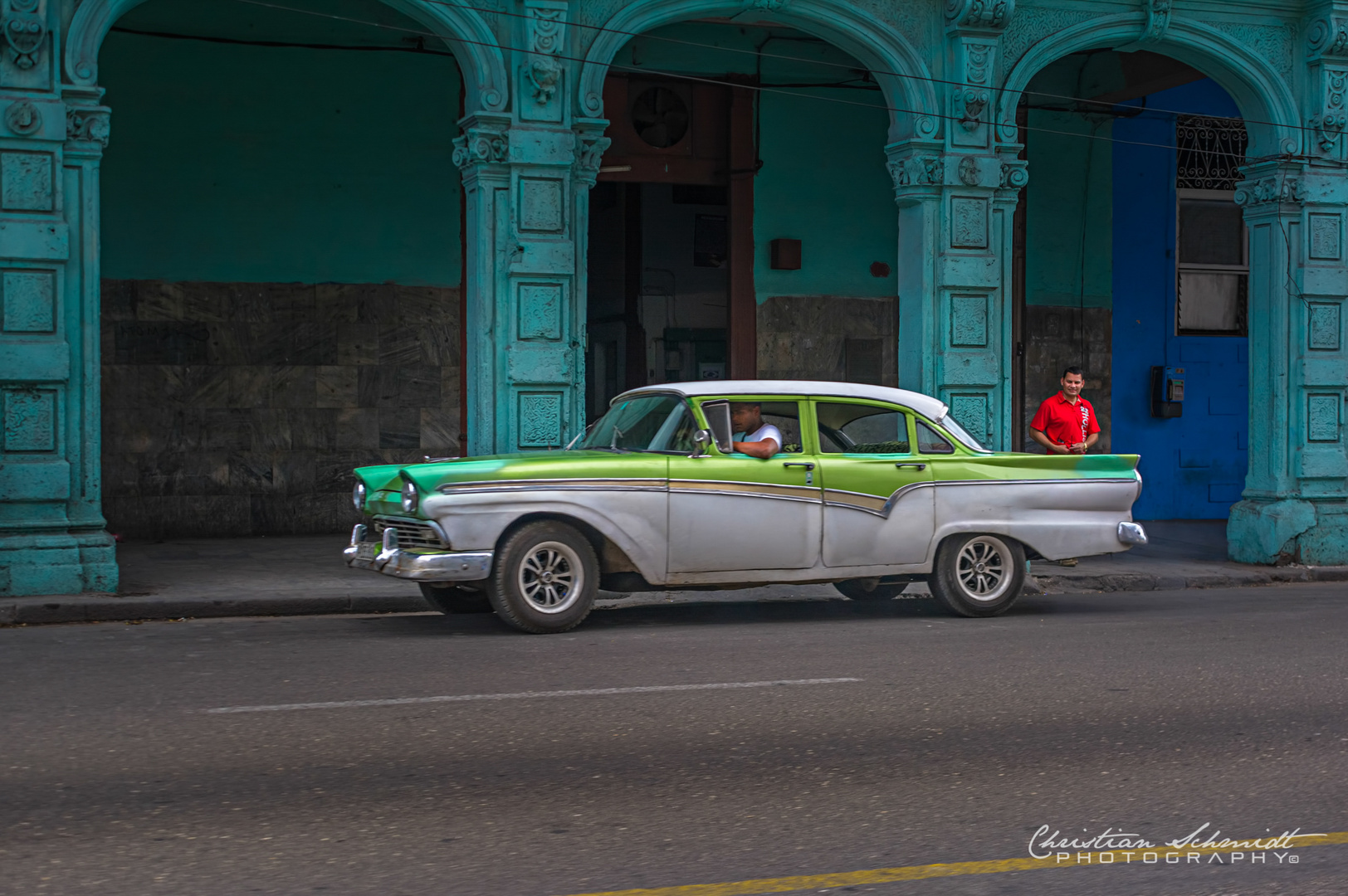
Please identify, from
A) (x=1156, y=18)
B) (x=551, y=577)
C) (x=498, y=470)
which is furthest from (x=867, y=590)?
(x=1156, y=18)

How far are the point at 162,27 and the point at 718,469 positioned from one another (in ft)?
30.2

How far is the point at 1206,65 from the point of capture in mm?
15312

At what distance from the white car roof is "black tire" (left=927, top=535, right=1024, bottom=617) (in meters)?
0.95

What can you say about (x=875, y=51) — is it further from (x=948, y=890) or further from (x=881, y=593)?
(x=948, y=890)

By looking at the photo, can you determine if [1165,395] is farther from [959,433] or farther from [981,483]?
[981,483]

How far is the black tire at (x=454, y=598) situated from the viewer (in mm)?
10266

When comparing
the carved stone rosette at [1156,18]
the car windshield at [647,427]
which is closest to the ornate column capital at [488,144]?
the car windshield at [647,427]

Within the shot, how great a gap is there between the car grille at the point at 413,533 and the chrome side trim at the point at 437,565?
0.07m

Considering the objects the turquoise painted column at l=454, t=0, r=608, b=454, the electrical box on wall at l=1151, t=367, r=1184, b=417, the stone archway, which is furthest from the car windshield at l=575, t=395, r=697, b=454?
the electrical box on wall at l=1151, t=367, r=1184, b=417

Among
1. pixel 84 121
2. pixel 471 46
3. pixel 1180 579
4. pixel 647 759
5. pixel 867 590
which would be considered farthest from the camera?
pixel 1180 579

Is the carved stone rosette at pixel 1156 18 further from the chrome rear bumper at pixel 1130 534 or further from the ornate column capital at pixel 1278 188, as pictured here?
the chrome rear bumper at pixel 1130 534

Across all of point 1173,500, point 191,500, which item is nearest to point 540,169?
point 191,500

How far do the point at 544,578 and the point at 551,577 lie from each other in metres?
0.05

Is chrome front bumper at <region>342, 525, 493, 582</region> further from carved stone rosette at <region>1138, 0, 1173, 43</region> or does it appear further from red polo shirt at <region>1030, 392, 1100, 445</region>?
carved stone rosette at <region>1138, 0, 1173, 43</region>
